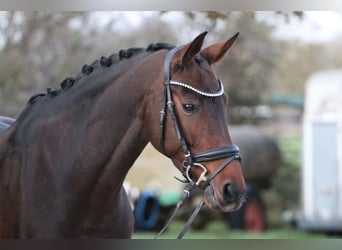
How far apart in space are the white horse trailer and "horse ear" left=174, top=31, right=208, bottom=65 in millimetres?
7276

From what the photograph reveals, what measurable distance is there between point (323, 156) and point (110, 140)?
7532 mm

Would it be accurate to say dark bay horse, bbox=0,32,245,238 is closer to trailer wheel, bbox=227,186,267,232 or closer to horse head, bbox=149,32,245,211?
horse head, bbox=149,32,245,211

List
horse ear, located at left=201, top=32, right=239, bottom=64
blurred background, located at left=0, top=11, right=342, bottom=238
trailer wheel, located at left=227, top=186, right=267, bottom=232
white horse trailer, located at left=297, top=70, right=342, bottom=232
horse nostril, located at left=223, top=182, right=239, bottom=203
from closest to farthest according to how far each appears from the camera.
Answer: horse nostril, located at left=223, top=182, right=239, bottom=203 → horse ear, located at left=201, top=32, right=239, bottom=64 → blurred background, located at left=0, top=11, right=342, bottom=238 → white horse trailer, located at left=297, top=70, right=342, bottom=232 → trailer wheel, located at left=227, top=186, right=267, bottom=232

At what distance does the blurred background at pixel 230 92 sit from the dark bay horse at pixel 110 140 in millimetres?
5099

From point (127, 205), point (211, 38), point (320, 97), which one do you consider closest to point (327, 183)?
point (320, 97)

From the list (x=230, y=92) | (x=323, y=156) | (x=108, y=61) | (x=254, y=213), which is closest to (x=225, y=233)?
(x=254, y=213)

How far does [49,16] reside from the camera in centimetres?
998

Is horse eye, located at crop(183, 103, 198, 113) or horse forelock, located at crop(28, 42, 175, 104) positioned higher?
horse forelock, located at crop(28, 42, 175, 104)

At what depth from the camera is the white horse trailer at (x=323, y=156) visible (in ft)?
A: 31.9

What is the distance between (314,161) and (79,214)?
7588 millimetres

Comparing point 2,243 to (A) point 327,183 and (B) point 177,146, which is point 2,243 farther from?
(A) point 327,183

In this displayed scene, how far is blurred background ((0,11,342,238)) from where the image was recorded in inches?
372

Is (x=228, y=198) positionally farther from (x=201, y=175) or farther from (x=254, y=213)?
(x=254, y=213)

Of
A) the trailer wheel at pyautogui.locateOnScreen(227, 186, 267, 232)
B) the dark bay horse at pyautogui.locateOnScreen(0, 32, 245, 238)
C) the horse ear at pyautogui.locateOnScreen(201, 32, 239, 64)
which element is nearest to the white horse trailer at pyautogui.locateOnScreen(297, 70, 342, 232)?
the trailer wheel at pyautogui.locateOnScreen(227, 186, 267, 232)
